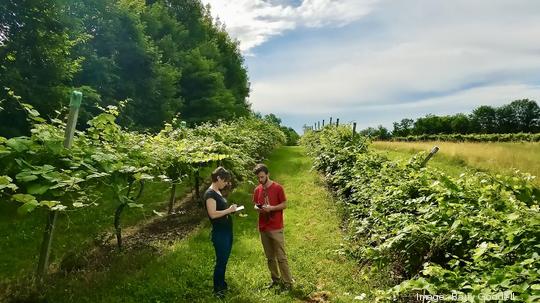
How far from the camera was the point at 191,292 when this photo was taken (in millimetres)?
7496

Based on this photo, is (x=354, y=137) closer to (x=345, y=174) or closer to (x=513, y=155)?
(x=345, y=174)

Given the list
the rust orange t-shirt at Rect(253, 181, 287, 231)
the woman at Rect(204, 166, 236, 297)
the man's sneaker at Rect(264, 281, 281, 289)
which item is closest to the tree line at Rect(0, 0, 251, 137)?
the woman at Rect(204, 166, 236, 297)

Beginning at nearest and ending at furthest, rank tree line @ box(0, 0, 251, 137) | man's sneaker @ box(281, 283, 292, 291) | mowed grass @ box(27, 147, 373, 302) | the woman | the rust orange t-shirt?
the woman → mowed grass @ box(27, 147, 373, 302) → man's sneaker @ box(281, 283, 292, 291) → the rust orange t-shirt → tree line @ box(0, 0, 251, 137)

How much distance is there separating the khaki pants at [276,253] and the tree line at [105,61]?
4999mm

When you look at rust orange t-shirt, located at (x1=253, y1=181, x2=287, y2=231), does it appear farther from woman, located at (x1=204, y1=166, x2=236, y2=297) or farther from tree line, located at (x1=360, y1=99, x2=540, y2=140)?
tree line, located at (x1=360, y1=99, x2=540, y2=140)

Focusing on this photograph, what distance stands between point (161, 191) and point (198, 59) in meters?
30.0

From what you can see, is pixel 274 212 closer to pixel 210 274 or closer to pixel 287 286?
pixel 287 286

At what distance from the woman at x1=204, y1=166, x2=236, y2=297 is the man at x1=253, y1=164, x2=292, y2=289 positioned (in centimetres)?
73

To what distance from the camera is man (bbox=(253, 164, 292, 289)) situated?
25.4ft

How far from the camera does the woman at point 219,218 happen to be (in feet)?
23.3

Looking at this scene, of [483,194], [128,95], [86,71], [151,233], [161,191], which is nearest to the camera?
[483,194]

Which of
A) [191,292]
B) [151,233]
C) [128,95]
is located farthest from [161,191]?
[128,95]

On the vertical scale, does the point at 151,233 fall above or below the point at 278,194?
below

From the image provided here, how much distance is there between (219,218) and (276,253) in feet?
4.54
